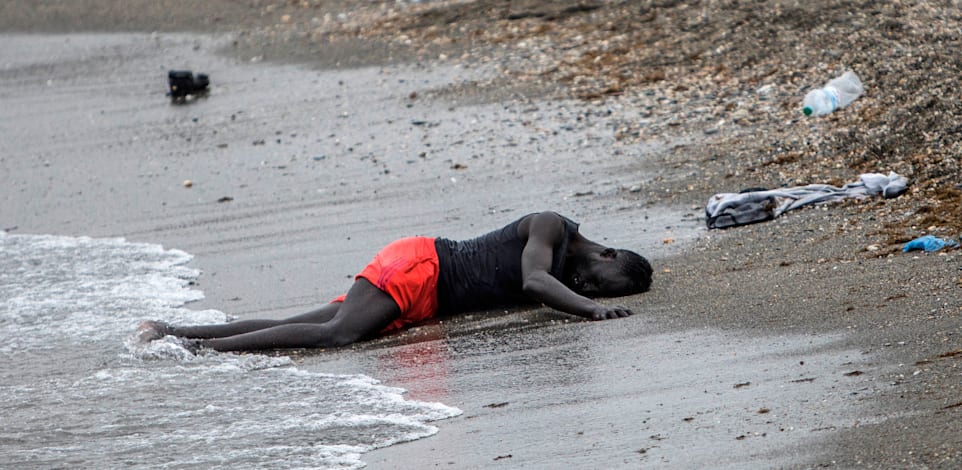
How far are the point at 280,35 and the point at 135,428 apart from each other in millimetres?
11518

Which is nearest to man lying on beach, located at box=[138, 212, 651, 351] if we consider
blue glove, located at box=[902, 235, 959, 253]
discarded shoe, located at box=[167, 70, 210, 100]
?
blue glove, located at box=[902, 235, 959, 253]

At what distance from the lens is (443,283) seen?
268 inches

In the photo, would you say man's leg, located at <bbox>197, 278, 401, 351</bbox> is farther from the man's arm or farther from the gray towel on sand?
the gray towel on sand

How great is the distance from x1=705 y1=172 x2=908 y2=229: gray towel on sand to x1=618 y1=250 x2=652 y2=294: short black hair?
1.20m

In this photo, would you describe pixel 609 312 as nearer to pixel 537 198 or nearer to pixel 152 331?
pixel 152 331

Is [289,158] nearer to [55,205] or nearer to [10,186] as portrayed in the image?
[55,205]

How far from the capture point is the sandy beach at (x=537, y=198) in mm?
4723

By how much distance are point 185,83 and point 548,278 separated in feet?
29.6

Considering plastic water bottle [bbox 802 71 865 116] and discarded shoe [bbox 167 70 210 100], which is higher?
discarded shoe [bbox 167 70 210 100]

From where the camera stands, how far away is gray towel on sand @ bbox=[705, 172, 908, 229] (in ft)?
25.3

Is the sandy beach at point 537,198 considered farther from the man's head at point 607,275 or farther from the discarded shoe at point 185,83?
the discarded shoe at point 185,83

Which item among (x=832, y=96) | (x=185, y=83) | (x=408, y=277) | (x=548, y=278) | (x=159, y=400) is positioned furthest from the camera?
(x=185, y=83)

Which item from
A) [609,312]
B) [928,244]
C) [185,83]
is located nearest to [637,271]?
[609,312]

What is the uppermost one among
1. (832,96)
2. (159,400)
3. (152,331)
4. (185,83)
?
(185,83)
